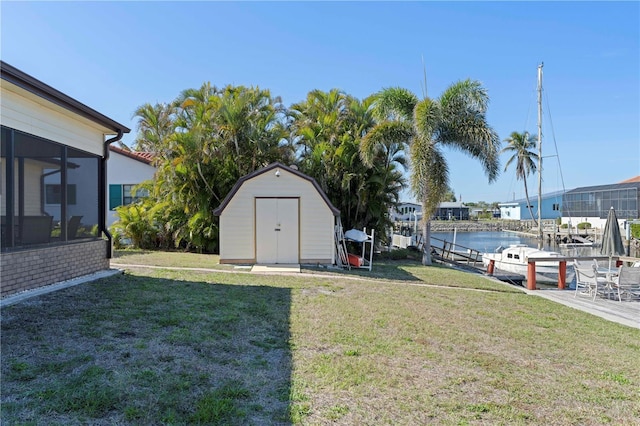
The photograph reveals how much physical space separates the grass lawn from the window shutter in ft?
49.9

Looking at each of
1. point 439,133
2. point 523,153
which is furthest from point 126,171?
point 523,153

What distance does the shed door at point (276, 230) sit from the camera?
42.5 feet

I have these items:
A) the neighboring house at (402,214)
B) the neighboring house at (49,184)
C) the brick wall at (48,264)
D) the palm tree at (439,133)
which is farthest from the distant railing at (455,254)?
the neighboring house at (49,184)

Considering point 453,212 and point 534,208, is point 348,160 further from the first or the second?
point 453,212

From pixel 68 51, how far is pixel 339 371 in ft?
30.1

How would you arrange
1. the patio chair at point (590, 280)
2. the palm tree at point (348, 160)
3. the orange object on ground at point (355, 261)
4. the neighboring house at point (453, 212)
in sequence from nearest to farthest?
the patio chair at point (590, 280), the orange object on ground at point (355, 261), the palm tree at point (348, 160), the neighboring house at point (453, 212)

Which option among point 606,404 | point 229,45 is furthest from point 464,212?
point 606,404

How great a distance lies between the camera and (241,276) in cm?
1009

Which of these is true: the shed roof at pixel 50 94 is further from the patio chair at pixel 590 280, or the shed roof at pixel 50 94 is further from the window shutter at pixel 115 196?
the window shutter at pixel 115 196

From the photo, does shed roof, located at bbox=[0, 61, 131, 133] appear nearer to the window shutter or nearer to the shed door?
the shed door

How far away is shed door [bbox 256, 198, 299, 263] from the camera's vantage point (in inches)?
510

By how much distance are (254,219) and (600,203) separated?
164ft

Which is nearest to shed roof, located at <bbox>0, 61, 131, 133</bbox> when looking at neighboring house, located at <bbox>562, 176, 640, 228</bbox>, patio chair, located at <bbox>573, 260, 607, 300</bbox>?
patio chair, located at <bbox>573, 260, 607, 300</bbox>

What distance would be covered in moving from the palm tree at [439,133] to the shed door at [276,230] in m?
4.80
